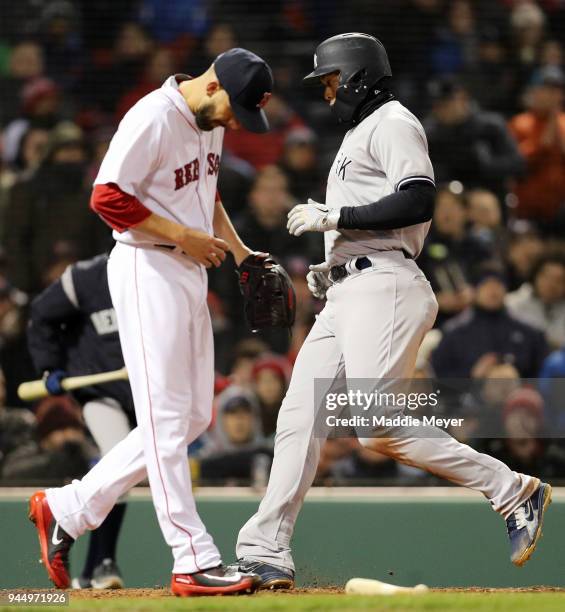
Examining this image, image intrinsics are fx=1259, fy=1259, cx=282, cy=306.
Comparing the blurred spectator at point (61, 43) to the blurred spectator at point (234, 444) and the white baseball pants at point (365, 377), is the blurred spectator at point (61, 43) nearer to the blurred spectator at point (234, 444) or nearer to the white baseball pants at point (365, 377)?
the blurred spectator at point (234, 444)

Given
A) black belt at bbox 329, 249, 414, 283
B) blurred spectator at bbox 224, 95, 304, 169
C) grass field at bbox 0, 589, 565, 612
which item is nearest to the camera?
grass field at bbox 0, 589, 565, 612

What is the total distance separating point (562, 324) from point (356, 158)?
3712 millimetres

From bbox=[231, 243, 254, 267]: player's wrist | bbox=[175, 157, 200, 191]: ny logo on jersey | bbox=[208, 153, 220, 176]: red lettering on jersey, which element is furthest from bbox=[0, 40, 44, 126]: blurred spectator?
bbox=[175, 157, 200, 191]: ny logo on jersey

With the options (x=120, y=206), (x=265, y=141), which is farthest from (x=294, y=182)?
(x=120, y=206)

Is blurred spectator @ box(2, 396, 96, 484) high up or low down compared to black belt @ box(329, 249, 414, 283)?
down

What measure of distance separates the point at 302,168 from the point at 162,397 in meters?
4.49

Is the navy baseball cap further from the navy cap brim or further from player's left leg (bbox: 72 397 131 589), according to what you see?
player's left leg (bbox: 72 397 131 589)

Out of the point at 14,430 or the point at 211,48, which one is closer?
the point at 14,430

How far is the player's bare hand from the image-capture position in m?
3.79

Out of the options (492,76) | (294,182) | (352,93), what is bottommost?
(294,182)

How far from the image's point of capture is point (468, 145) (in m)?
8.21

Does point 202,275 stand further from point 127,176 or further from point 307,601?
point 307,601

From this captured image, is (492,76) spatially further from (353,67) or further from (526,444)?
(353,67)

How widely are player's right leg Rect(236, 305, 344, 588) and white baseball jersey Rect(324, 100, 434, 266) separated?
27 centimetres
